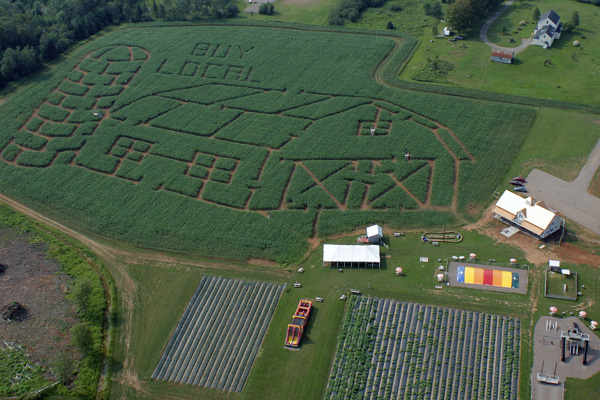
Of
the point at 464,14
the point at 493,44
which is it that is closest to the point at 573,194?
the point at 493,44

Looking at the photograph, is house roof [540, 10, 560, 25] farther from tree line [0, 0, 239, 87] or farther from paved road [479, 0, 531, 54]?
tree line [0, 0, 239, 87]

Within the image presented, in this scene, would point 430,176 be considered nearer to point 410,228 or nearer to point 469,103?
point 410,228

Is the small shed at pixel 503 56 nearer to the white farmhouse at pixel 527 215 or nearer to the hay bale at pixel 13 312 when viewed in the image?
the white farmhouse at pixel 527 215

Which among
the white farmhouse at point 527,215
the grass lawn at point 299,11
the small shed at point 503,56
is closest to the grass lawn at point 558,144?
the white farmhouse at point 527,215

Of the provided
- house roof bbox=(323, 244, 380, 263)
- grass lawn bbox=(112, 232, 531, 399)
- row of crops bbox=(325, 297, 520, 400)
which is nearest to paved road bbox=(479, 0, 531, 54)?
grass lawn bbox=(112, 232, 531, 399)

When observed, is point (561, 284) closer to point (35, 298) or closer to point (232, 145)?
point (232, 145)

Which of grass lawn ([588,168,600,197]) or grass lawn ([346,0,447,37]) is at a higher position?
grass lawn ([346,0,447,37])
